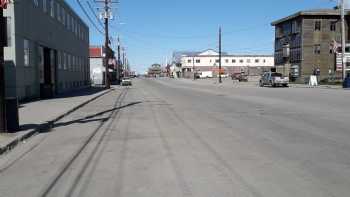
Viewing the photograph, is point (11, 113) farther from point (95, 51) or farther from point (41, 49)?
point (95, 51)

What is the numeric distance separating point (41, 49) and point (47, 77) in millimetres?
2705

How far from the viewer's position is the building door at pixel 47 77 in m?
30.7

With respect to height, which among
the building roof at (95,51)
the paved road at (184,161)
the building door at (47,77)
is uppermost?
the building roof at (95,51)

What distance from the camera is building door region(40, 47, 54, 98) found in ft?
101

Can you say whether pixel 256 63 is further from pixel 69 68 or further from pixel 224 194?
pixel 224 194

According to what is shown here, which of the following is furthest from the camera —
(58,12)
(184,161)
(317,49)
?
(317,49)

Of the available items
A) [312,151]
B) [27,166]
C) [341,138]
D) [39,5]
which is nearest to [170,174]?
[27,166]

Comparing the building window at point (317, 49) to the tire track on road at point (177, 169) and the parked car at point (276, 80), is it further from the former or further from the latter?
the tire track on road at point (177, 169)

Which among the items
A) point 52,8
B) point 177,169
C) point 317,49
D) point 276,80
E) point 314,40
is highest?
point 314,40

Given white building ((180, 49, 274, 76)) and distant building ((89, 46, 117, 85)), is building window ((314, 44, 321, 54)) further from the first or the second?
white building ((180, 49, 274, 76))

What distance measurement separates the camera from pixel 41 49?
31969 mm

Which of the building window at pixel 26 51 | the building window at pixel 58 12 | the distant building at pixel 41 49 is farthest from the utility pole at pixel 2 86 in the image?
the building window at pixel 58 12

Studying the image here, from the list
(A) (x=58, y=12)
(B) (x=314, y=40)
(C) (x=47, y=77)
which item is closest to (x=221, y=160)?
(C) (x=47, y=77)

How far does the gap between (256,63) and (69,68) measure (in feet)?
452
